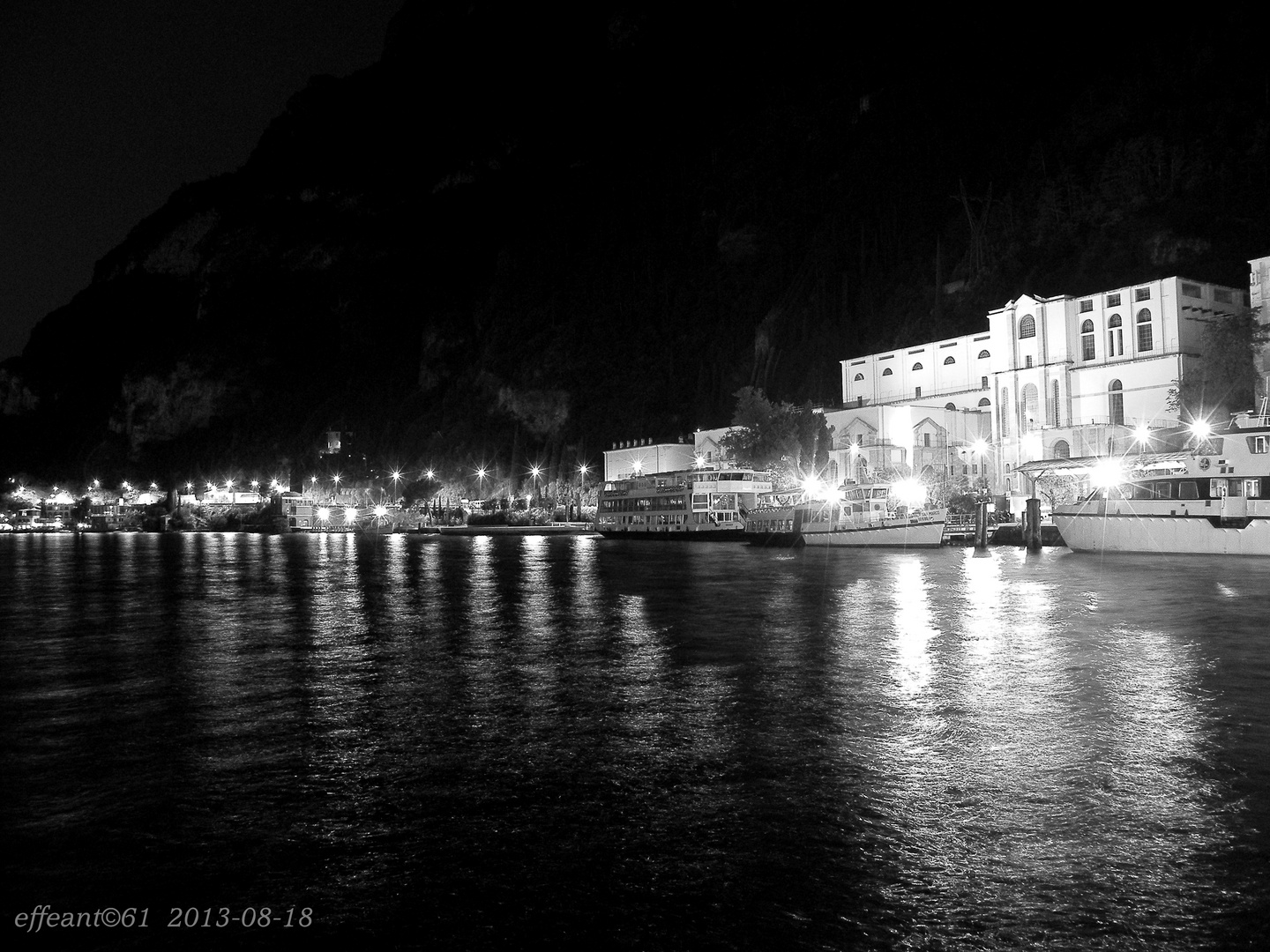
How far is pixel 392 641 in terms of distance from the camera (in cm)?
1769

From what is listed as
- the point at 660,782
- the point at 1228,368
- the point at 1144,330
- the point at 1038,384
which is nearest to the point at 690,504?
the point at 1038,384

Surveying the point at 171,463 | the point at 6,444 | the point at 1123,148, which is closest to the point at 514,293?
the point at 171,463

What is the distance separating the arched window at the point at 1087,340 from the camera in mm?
68312

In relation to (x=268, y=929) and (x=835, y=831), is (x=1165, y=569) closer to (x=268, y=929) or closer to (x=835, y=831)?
(x=835, y=831)

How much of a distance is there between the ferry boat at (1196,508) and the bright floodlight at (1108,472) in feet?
10.9

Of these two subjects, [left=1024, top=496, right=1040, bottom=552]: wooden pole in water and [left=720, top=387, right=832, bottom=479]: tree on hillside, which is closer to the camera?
[left=1024, top=496, right=1040, bottom=552]: wooden pole in water

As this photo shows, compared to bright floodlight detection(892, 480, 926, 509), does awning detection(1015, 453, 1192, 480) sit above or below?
above

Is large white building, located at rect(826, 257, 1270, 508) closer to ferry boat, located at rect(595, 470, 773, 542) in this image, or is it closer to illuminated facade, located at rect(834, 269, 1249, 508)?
illuminated facade, located at rect(834, 269, 1249, 508)

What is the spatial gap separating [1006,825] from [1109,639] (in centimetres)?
1072

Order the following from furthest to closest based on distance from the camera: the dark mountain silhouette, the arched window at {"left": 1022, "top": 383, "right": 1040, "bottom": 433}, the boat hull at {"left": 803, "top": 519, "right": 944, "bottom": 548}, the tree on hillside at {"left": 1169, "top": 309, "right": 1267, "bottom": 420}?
the dark mountain silhouette, the arched window at {"left": 1022, "top": 383, "right": 1040, "bottom": 433}, the tree on hillside at {"left": 1169, "top": 309, "right": 1267, "bottom": 420}, the boat hull at {"left": 803, "top": 519, "right": 944, "bottom": 548}

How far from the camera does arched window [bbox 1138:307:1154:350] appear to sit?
212 ft

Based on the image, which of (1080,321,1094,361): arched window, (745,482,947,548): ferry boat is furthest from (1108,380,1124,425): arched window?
(745,482,947,548): ferry boat

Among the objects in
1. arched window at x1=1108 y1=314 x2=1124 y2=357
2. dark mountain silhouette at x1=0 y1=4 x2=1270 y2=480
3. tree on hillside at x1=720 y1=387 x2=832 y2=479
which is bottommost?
tree on hillside at x1=720 y1=387 x2=832 y2=479

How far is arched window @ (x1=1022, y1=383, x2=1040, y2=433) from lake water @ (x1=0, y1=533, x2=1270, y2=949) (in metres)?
53.3
